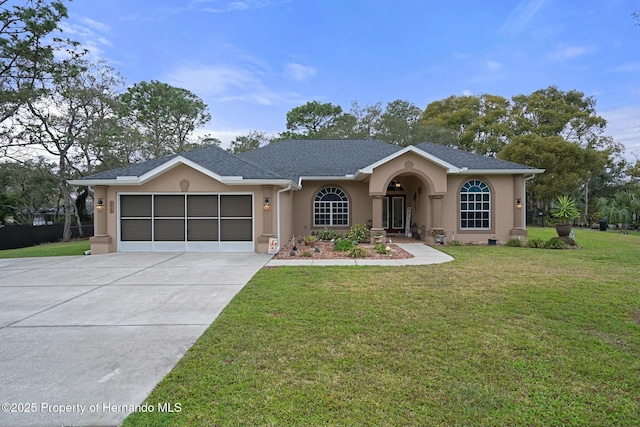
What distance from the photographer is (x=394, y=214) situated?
59.9 feet

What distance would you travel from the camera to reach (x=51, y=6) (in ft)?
40.3

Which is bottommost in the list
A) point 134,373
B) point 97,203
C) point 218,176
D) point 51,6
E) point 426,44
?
point 134,373

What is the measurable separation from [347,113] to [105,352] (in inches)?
1380

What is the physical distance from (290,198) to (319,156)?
145 inches

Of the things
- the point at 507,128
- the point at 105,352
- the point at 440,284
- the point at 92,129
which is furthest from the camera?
the point at 507,128

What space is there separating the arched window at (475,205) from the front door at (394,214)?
3.84m

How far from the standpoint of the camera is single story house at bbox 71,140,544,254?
489 inches

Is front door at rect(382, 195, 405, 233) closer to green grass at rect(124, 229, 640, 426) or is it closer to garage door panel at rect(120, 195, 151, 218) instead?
green grass at rect(124, 229, 640, 426)

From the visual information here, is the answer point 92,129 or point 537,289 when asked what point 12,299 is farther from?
point 92,129

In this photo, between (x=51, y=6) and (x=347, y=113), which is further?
(x=347, y=113)

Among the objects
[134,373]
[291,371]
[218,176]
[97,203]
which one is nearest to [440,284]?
[291,371]

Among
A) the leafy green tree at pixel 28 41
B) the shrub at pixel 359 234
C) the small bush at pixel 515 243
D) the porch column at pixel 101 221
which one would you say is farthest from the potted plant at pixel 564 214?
the leafy green tree at pixel 28 41

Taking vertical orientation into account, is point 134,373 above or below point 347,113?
below

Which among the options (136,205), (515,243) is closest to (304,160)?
(136,205)
